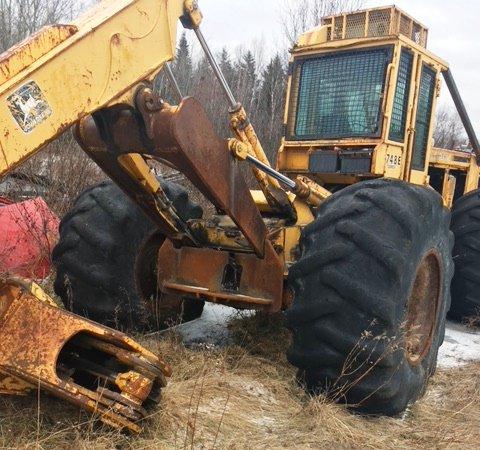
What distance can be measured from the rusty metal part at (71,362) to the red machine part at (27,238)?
3.59m

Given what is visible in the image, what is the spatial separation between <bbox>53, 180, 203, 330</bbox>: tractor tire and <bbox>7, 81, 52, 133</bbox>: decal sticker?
2024 mm

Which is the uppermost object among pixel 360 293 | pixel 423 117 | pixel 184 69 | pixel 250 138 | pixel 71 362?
pixel 184 69

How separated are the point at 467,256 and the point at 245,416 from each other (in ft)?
11.2

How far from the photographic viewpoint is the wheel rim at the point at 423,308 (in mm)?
3973

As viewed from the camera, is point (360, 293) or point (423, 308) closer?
point (360, 293)

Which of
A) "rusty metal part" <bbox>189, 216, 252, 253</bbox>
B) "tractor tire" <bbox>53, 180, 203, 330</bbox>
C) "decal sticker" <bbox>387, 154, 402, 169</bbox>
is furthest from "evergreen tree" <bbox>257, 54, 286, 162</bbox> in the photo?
"rusty metal part" <bbox>189, 216, 252, 253</bbox>

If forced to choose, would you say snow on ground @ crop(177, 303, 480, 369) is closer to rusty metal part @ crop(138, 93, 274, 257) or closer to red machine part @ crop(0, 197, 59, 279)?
rusty metal part @ crop(138, 93, 274, 257)

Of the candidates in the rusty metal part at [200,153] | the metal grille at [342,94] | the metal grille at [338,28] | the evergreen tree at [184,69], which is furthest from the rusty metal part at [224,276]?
the evergreen tree at [184,69]

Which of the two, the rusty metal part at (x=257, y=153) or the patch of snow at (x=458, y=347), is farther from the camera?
the patch of snow at (x=458, y=347)

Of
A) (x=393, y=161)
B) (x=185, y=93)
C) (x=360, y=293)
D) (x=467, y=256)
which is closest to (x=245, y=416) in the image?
(x=360, y=293)

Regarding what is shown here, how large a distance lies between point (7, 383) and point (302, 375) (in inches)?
66.0

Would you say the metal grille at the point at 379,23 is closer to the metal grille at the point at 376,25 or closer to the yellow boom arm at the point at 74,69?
the metal grille at the point at 376,25

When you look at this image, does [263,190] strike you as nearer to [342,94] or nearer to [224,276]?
[224,276]

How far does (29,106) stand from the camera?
7.57 ft
